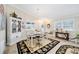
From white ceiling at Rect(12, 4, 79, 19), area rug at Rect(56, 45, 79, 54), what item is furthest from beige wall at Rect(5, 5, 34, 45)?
area rug at Rect(56, 45, 79, 54)

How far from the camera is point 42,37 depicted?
1.84m

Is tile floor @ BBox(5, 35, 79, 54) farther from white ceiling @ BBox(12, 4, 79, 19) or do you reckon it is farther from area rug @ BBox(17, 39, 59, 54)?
white ceiling @ BBox(12, 4, 79, 19)

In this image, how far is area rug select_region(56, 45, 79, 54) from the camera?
1814 millimetres

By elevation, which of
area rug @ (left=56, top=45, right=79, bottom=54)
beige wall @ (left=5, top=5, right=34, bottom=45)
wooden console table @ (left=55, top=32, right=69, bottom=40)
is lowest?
area rug @ (left=56, top=45, right=79, bottom=54)

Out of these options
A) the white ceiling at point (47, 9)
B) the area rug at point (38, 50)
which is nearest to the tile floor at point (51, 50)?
the area rug at point (38, 50)

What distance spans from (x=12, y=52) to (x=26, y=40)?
380mm

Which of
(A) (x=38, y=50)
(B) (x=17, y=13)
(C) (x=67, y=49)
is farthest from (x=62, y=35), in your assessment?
(B) (x=17, y=13)

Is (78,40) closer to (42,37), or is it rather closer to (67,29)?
(67,29)

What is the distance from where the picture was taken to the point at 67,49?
1834 millimetres

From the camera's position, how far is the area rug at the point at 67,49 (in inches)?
71.4

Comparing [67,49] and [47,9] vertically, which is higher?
[47,9]

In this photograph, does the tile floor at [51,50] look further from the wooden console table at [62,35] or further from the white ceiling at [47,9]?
the white ceiling at [47,9]

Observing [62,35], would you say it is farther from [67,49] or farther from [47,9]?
[47,9]

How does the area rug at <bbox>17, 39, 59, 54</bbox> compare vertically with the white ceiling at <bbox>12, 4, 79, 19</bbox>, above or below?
below
